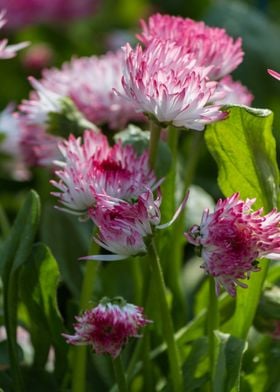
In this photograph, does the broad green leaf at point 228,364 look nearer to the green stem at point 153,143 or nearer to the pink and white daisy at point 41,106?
the green stem at point 153,143

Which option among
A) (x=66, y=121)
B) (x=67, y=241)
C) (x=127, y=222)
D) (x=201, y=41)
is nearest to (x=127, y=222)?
(x=127, y=222)

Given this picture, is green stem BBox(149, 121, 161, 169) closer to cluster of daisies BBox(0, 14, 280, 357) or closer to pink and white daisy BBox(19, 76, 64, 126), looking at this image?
cluster of daisies BBox(0, 14, 280, 357)

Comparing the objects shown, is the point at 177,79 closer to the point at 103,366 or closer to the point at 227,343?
the point at 227,343

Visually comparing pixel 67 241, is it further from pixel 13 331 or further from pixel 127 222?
pixel 127 222

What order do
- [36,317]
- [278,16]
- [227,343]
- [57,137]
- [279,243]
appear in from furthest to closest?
[278,16] < [57,137] < [36,317] < [227,343] < [279,243]

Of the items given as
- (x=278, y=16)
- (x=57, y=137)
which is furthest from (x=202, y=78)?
(x=278, y=16)

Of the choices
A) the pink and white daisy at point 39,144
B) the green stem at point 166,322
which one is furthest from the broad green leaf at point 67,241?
the green stem at point 166,322
